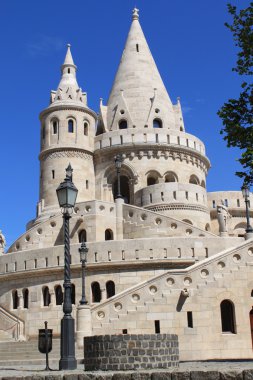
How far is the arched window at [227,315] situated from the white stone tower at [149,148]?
473 inches

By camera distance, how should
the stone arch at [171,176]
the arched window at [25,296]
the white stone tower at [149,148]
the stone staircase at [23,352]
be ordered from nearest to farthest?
1. the stone staircase at [23,352]
2. the arched window at [25,296]
3. the white stone tower at [149,148]
4. the stone arch at [171,176]

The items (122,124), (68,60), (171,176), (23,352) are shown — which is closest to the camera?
(23,352)

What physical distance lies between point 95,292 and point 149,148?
14.0 meters

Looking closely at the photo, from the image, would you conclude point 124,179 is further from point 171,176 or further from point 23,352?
point 23,352

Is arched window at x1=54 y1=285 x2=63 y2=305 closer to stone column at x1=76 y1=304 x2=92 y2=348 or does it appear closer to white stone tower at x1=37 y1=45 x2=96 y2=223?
stone column at x1=76 y1=304 x2=92 y2=348

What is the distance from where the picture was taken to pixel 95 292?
25891 millimetres

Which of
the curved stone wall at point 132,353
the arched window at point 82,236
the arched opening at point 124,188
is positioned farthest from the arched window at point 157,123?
the curved stone wall at point 132,353

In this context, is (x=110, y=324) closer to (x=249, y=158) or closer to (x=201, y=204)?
(x=249, y=158)

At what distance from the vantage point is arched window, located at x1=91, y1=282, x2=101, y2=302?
2567 cm

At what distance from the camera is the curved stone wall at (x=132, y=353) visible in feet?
34.1

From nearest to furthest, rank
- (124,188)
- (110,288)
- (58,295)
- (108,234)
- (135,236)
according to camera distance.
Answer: (110,288) < (58,295) < (135,236) < (108,234) < (124,188)

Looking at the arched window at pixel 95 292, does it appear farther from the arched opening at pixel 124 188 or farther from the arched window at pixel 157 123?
the arched window at pixel 157 123

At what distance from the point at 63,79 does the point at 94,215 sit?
14.2 metres

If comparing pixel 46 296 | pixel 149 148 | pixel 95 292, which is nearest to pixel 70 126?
pixel 149 148
